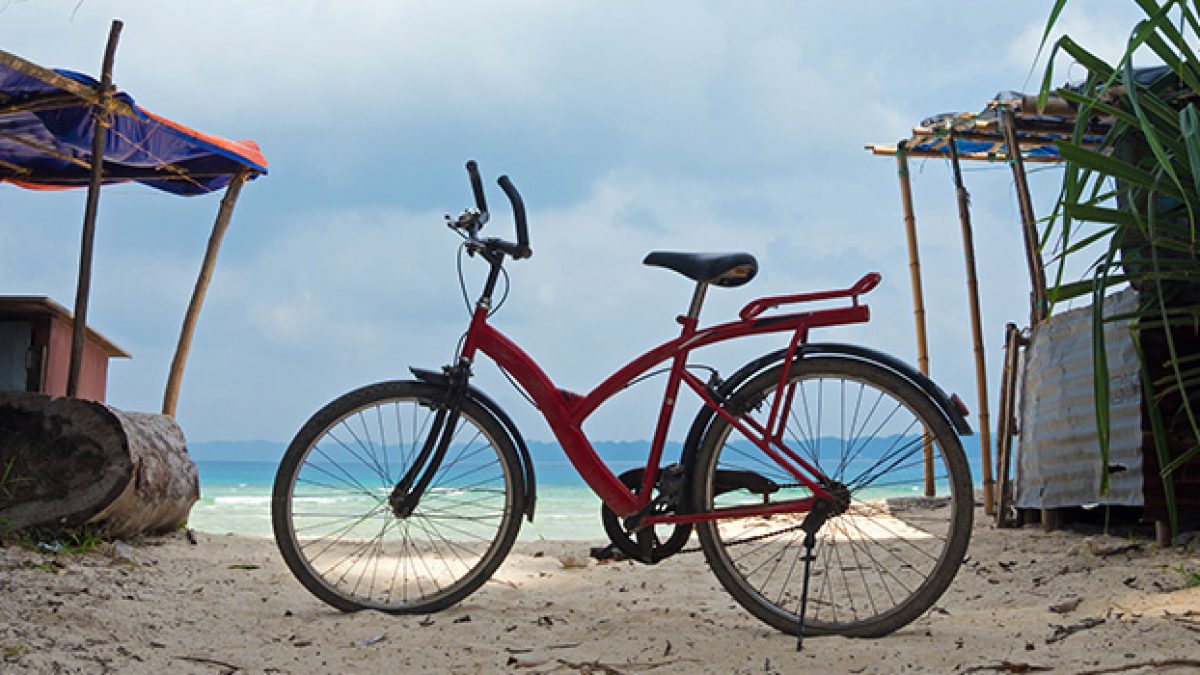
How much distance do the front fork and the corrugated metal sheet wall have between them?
2399 millimetres

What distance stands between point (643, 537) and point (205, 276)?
191 inches

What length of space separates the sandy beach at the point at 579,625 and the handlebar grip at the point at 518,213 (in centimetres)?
108

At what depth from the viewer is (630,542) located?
2.81 m

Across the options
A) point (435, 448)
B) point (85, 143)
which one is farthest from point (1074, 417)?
point (85, 143)

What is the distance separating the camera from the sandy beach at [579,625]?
2.32m

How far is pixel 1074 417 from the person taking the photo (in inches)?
165

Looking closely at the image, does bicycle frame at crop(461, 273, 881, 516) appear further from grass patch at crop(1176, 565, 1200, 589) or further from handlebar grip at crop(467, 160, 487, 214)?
grass patch at crop(1176, 565, 1200, 589)

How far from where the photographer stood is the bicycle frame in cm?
266

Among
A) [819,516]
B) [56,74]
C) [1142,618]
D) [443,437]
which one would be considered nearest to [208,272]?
[56,74]

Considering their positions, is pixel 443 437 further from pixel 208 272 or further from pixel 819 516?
pixel 208 272

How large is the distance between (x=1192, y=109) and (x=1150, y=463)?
190cm

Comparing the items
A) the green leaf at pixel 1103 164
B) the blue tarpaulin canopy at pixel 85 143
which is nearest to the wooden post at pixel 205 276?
the blue tarpaulin canopy at pixel 85 143

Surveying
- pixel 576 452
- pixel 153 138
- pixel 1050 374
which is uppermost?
pixel 153 138

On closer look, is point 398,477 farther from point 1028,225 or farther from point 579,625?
point 1028,225
